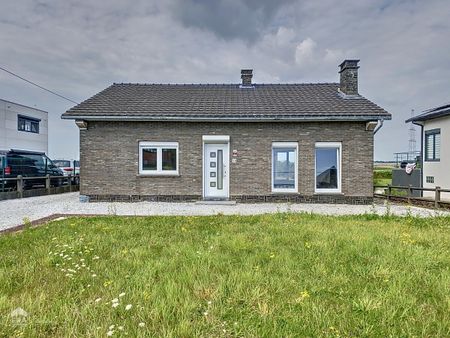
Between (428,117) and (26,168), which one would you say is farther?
(26,168)

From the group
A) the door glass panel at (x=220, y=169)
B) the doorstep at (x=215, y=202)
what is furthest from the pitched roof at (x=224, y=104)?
the doorstep at (x=215, y=202)

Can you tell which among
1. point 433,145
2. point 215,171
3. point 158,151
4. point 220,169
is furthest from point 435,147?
point 158,151

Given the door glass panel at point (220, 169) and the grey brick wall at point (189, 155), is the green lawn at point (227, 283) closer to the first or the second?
the grey brick wall at point (189, 155)

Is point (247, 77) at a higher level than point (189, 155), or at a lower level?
higher

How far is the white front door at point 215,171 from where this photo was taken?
13383mm

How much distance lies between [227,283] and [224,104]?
11.3 m

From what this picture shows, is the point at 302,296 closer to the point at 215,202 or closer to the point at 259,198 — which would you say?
the point at 215,202

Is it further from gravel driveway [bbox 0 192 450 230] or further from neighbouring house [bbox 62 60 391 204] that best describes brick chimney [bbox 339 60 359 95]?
gravel driveway [bbox 0 192 450 230]

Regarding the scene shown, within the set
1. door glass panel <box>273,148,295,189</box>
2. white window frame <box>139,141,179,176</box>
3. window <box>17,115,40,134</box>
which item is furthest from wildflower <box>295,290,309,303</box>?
window <box>17,115,40,134</box>

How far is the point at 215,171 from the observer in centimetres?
1344

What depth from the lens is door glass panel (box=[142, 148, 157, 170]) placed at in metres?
13.4

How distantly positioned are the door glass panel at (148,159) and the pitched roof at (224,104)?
4.97ft

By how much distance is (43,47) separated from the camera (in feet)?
59.7

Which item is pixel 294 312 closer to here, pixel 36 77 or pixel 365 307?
pixel 365 307
